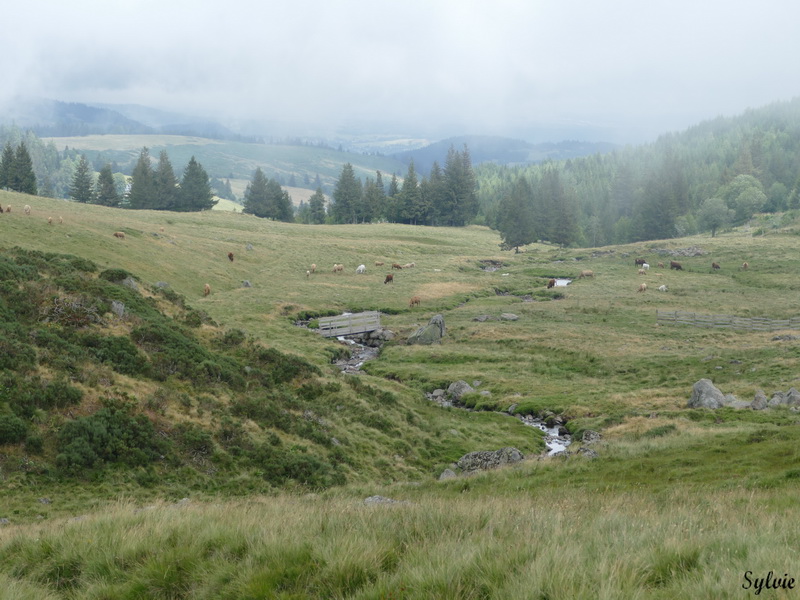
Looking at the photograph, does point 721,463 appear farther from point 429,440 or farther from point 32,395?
point 32,395

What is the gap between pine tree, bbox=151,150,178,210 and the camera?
12912 centimetres

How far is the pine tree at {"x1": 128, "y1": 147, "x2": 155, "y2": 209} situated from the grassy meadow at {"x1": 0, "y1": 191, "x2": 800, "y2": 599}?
197 feet

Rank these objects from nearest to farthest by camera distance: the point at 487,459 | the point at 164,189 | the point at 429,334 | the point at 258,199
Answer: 1. the point at 487,459
2. the point at 429,334
3. the point at 164,189
4. the point at 258,199

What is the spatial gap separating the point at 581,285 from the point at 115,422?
66.7 metres

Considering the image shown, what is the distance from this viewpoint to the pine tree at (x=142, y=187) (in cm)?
12569

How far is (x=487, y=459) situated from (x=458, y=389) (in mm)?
12463

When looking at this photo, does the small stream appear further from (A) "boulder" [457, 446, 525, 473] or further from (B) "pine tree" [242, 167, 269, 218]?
(B) "pine tree" [242, 167, 269, 218]

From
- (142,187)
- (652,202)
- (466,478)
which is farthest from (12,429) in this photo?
(652,202)

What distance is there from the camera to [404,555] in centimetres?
579

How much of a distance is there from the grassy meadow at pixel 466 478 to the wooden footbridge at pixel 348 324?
2.16 meters

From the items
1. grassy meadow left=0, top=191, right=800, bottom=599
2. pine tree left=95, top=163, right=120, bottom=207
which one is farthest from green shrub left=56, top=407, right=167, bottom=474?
pine tree left=95, top=163, right=120, bottom=207

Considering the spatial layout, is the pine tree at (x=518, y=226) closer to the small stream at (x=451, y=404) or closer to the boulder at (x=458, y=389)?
the small stream at (x=451, y=404)

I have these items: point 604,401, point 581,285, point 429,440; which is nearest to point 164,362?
point 429,440

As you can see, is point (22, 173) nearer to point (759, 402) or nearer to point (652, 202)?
point (759, 402)
